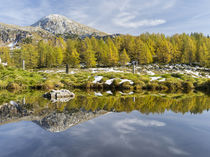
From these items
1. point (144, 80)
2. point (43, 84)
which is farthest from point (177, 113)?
point (43, 84)

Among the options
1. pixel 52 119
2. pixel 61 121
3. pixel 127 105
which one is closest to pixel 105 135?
pixel 61 121

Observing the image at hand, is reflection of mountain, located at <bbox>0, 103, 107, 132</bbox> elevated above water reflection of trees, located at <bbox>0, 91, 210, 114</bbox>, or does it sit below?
above

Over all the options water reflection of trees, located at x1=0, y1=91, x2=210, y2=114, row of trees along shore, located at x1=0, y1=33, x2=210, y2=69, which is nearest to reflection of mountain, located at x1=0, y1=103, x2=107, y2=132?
water reflection of trees, located at x1=0, y1=91, x2=210, y2=114

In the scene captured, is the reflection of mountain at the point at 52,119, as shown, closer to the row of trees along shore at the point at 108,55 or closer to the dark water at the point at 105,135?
the dark water at the point at 105,135

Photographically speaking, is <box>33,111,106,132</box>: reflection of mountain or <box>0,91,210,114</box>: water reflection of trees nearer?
<box>33,111,106,132</box>: reflection of mountain

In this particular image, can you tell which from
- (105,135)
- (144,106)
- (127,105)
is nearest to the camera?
(105,135)

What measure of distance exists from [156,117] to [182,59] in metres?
87.3

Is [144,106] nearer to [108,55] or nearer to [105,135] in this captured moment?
[105,135]

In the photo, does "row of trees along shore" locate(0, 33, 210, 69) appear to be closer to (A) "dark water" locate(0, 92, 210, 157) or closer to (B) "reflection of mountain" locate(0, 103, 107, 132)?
(B) "reflection of mountain" locate(0, 103, 107, 132)

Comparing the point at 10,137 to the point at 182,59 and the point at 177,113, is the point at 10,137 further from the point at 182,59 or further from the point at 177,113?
the point at 182,59

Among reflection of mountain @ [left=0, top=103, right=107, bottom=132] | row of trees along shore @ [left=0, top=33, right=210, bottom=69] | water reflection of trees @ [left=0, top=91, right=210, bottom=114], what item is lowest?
water reflection of trees @ [left=0, top=91, right=210, bottom=114]

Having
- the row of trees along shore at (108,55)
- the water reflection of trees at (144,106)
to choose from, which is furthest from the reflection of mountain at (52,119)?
the row of trees along shore at (108,55)

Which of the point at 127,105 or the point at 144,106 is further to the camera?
the point at 127,105

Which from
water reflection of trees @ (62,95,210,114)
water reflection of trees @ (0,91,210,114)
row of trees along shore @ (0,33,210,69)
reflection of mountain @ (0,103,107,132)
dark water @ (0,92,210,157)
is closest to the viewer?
dark water @ (0,92,210,157)
